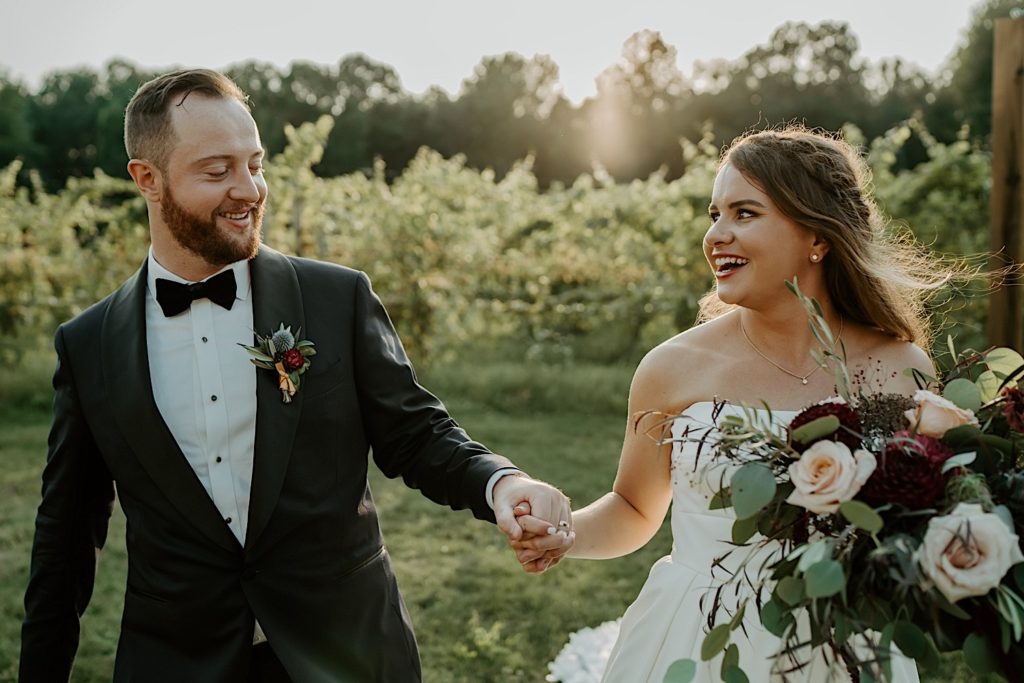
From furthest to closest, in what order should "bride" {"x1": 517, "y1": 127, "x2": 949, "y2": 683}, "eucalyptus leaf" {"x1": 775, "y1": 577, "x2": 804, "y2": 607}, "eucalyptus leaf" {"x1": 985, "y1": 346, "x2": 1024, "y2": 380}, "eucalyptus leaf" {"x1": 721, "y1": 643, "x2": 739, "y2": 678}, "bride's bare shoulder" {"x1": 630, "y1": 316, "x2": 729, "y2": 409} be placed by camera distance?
"bride's bare shoulder" {"x1": 630, "y1": 316, "x2": 729, "y2": 409}, "bride" {"x1": 517, "y1": 127, "x2": 949, "y2": 683}, "eucalyptus leaf" {"x1": 985, "y1": 346, "x2": 1024, "y2": 380}, "eucalyptus leaf" {"x1": 721, "y1": 643, "x2": 739, "y2": 678}, "eucalyptus leaf" {"x1": 775, "y1": 577, "x2": 804, "y2": 607}

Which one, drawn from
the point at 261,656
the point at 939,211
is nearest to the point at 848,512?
the point at 261,656

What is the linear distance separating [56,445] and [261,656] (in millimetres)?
679

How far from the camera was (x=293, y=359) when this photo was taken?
2.21 m

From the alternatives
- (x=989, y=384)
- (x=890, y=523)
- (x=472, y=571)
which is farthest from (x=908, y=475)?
(x=472, y=571)

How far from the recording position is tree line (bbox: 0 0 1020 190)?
30141 millimetres

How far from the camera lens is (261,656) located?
222cm

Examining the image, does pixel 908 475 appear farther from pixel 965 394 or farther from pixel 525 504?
pixel 525 504

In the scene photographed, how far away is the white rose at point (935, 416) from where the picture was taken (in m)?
1.73

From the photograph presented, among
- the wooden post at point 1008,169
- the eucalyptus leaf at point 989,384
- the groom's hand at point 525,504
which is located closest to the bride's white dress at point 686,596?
the groom's hand at point 525,504

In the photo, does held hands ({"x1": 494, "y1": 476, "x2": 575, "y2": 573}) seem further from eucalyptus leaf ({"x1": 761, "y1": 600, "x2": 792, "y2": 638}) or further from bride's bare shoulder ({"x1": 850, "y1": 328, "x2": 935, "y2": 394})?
bride's bare shoulder ({"x1": 850, "y1": 328, "x2": 935, "y2": 394})

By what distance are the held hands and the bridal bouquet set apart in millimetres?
498

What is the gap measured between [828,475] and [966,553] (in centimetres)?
23

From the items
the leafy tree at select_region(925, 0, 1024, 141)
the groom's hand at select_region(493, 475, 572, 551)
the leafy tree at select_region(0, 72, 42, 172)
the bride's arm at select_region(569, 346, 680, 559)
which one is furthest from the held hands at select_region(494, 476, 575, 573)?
the leafy tree at select_region(0, 72, 42, 172)

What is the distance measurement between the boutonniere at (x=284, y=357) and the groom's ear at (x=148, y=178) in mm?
422
